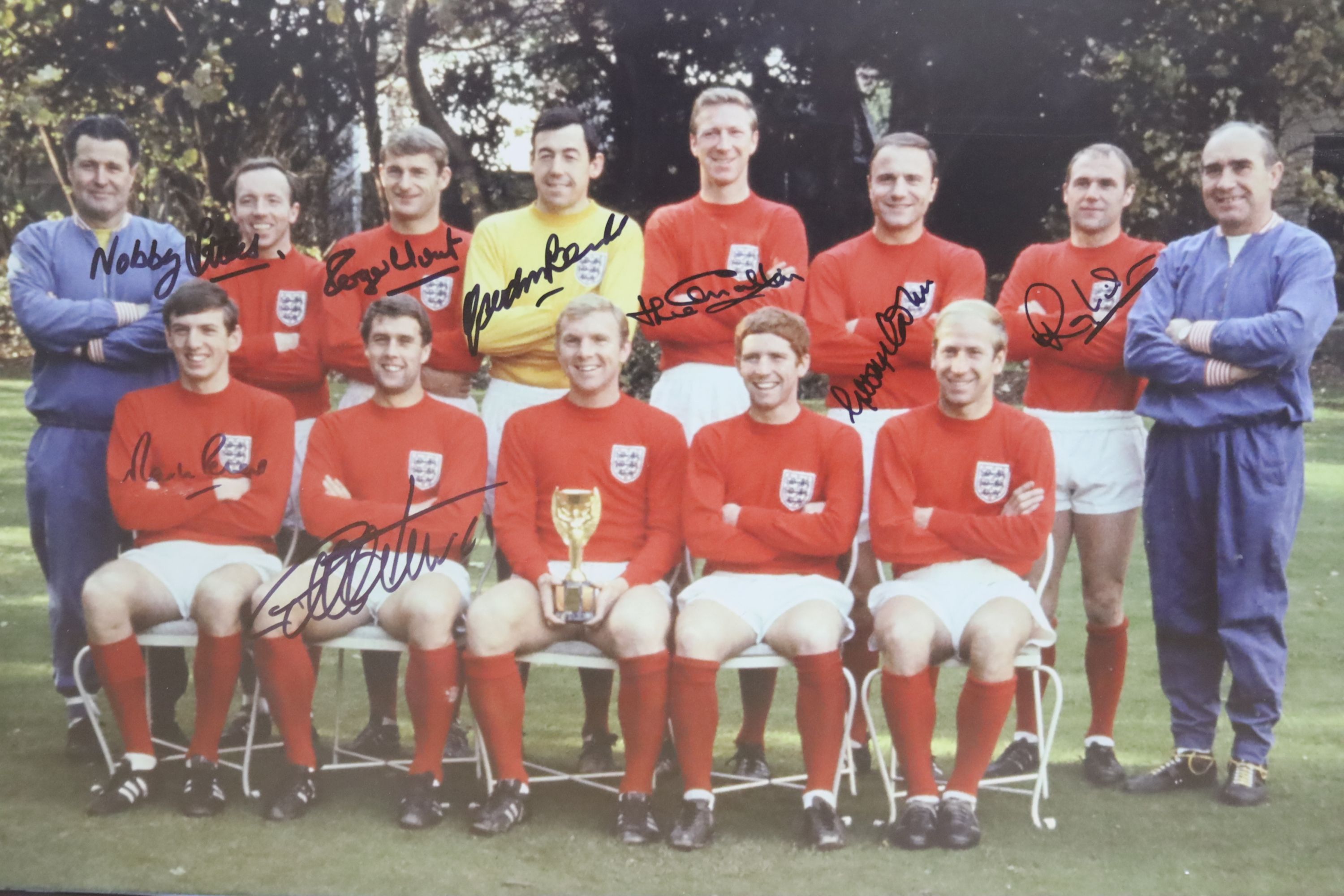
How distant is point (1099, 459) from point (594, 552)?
1.37m

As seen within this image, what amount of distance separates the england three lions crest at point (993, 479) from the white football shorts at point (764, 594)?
42cm

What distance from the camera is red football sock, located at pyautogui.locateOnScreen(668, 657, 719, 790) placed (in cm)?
378

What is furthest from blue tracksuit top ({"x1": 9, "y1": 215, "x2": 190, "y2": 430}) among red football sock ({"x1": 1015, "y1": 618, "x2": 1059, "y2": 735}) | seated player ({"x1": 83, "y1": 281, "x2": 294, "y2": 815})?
red football sock ({"x1": 1015, "y1": 618, "x2": 1059, "y2": 735})

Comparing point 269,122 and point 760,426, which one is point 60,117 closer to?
point 269,122

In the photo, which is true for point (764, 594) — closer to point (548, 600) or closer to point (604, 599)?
point (604, 599)

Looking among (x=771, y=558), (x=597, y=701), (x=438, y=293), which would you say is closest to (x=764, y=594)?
(x=771, y=558)

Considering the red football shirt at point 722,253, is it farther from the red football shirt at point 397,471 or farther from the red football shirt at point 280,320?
the red football shirt at point 280,320

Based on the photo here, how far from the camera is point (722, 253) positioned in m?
4.20

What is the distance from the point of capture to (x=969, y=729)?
379 cm

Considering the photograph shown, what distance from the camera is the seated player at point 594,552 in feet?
12.5

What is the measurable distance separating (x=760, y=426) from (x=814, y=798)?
921 millimetres

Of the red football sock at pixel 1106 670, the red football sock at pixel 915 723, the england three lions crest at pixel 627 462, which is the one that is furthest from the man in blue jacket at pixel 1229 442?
the england three lions crest at pixel 627 462
